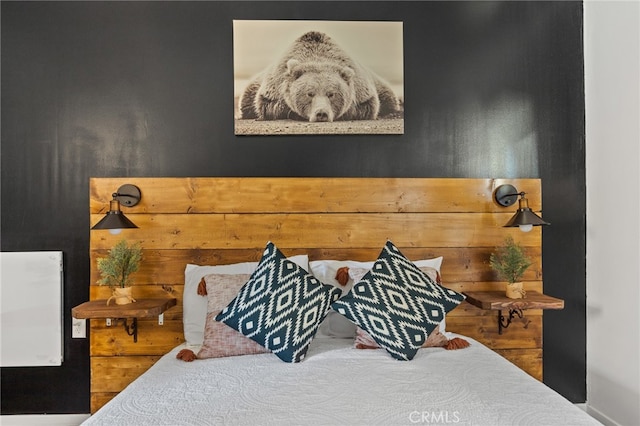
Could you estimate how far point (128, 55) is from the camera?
256cm

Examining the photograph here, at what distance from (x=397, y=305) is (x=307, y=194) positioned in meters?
0.90

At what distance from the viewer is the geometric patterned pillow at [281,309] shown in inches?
72.9

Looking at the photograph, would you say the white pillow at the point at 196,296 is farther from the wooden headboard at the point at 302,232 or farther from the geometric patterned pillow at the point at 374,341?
the geometric patterned pillow at the point at 374,341

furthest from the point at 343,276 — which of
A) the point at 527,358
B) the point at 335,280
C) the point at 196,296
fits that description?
the point at 527,358

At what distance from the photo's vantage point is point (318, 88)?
8.43ft

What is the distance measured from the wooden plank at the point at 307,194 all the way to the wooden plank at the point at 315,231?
5 centimetres

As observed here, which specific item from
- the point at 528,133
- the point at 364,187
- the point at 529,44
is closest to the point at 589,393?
the point at 528,133

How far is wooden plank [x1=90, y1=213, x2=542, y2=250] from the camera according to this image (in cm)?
251

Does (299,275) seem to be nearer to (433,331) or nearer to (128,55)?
(433,331)

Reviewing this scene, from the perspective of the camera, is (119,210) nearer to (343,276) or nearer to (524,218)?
(343,276)

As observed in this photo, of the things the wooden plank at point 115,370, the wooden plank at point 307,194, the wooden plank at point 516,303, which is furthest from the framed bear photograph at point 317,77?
the wooden plank at point 115,370

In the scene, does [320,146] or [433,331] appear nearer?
[433,331]

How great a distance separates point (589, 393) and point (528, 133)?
Answer: 1610mm

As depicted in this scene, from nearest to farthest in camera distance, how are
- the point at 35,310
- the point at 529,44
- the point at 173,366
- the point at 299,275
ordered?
the point at 173,366 → the point at 299,275 → the point at 35,310 → the point at 529,44
